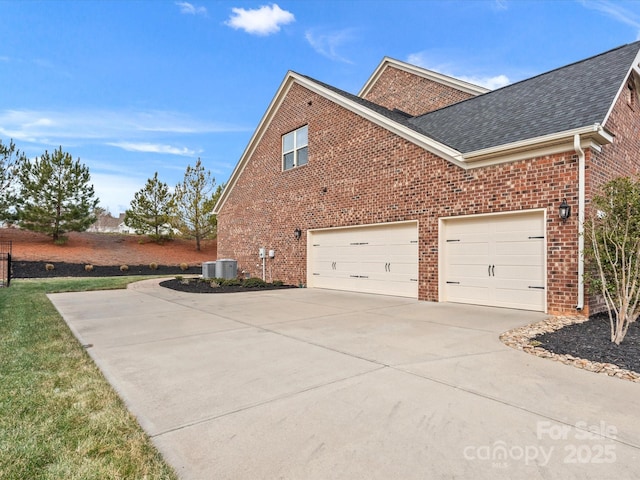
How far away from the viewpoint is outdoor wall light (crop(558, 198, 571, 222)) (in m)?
6.71

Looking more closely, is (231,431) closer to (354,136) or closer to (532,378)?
(532,378)

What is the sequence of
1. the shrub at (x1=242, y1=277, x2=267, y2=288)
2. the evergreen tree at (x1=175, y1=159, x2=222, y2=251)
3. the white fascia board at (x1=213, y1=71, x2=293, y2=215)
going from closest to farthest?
the shrub at (x1=242, y1=277, x2=267, y2=288), the white fascia board at (x1=213, y1=71, x2=293, y2=215), the evergreen tree at (x1=175, y1=159, x2=222, y2=251)

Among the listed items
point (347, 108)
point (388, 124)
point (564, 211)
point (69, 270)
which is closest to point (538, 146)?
point (564, 211)

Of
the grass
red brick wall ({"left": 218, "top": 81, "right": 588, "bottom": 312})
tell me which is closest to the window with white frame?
red brick wall ({"left": 218, "top": 81, "right": 588, "bottom": 312})

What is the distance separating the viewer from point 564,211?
6727 millimetres

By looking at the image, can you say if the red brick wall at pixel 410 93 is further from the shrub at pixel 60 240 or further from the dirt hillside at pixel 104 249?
the shrub at pixel 60 240

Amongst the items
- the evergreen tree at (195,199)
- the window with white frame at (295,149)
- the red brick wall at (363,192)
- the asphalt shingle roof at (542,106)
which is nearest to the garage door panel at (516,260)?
→ the red brick wall at (363,192)

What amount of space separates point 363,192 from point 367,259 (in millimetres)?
2074

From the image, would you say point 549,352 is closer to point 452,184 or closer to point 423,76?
point 452,184

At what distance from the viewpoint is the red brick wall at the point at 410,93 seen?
15.7 meters

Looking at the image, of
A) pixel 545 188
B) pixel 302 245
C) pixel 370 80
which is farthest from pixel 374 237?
pixel 370 80

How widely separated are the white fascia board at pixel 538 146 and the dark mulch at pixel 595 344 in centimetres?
340

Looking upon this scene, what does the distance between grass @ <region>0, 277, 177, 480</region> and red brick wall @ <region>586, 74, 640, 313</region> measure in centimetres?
782

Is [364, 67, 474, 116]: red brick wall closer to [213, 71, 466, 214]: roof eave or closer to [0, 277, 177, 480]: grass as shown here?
[213, 71, 466, 214]: roof eave
